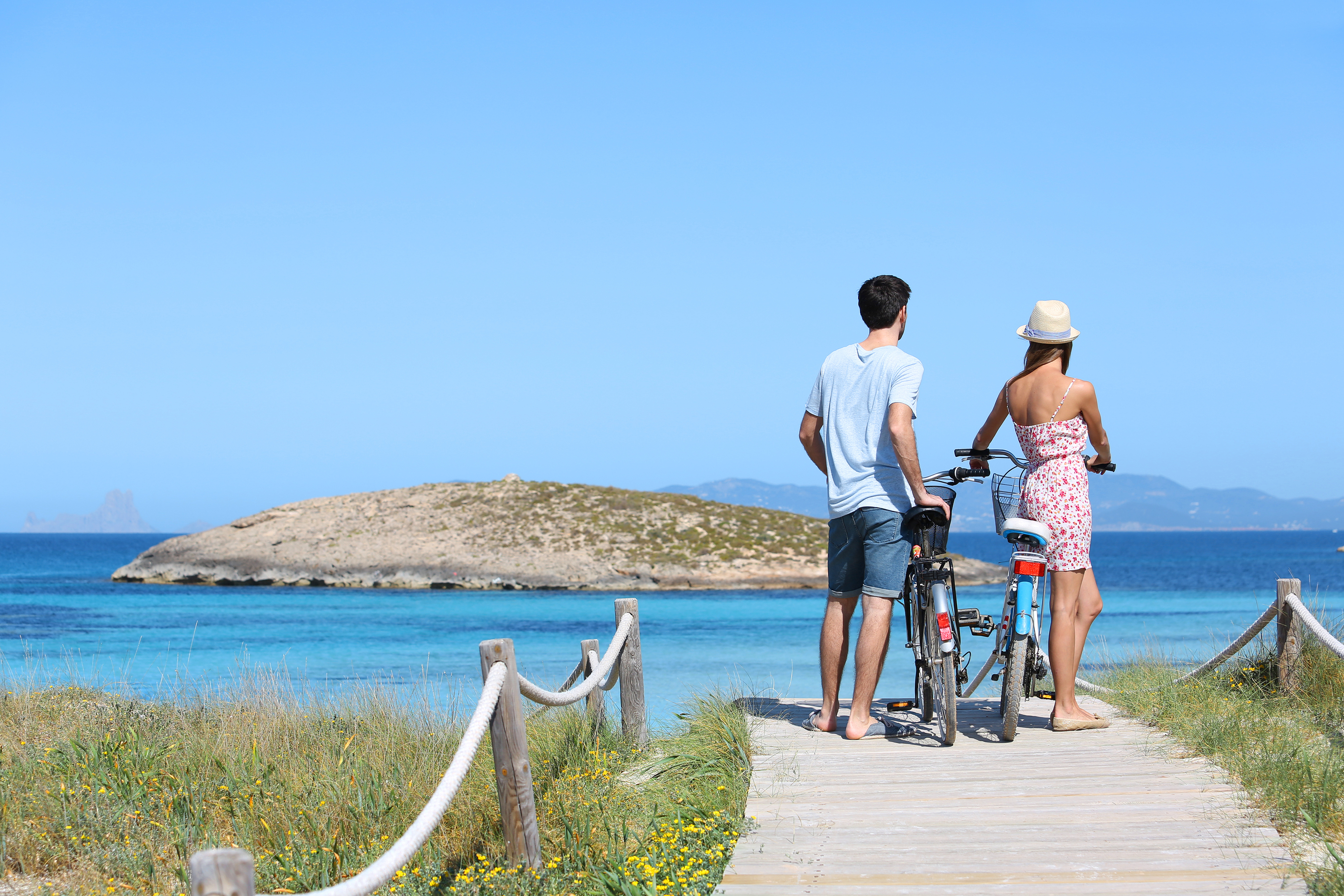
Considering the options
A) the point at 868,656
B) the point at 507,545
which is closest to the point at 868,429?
the point at 868,656

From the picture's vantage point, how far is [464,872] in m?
4.29

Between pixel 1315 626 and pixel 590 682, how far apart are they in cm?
437

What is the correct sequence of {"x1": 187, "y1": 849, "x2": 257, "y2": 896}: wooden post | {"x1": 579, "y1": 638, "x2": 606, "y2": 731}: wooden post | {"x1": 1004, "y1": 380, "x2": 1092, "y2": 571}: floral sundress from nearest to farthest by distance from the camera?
{"x1": 187, "y1": 849, "x2": 257, "y2": 896}: wooden post
{"x1": 1004, "y1": 380, "x2": 1092, "y2": 571}: floral sundress
{"x1": 579, "y1": 638, "x2": 606, "y2": 731}: wooden post

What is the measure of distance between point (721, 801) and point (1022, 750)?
5.86ft

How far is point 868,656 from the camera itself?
5.91 meters

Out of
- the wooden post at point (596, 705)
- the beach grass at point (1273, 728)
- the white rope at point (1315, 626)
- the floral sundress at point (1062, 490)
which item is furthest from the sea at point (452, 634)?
the floral sundress at point (1062, 490)

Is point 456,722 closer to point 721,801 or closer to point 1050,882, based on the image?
point 721,801

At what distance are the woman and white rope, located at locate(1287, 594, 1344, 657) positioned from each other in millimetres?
1263

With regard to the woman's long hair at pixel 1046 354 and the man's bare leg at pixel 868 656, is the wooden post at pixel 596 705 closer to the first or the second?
the man's bare leg at pixel 868 656

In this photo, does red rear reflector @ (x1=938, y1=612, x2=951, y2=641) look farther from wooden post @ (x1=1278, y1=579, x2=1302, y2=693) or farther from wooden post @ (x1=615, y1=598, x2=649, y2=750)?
wooden post @ (x1=1278, y1=579, x2=1302, y2=693)

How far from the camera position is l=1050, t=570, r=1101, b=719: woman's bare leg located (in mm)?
5953

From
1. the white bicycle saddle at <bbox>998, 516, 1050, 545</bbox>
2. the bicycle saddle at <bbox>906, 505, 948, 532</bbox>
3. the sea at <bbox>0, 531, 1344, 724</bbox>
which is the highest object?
the bicycle saddle at <bbox>906, 505, 948, 532</bbox>

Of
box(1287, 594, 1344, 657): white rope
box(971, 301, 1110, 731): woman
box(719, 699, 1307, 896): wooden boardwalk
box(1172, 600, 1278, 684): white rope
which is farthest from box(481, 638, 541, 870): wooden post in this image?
box(1172, 600, 1278, 684): white rope

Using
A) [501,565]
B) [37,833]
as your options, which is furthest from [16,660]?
[501,565]
